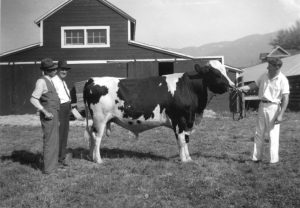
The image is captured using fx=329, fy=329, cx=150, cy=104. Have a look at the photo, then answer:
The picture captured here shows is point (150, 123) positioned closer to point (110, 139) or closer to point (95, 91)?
point (95, 91)

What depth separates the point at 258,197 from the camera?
4.68 metres

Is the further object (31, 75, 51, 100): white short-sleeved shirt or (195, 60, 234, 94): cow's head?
(195, 60, 234, 94): cow's head

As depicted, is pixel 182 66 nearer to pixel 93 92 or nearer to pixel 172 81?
pixel 172 81

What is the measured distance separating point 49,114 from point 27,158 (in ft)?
6.68

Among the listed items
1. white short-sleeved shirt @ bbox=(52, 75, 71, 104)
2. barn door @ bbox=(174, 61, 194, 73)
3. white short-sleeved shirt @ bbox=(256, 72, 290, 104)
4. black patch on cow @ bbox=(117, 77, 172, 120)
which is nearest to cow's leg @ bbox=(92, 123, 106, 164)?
black patch on cow @ bbox=(117, 77, 172, 120)

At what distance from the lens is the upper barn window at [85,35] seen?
20.0 m

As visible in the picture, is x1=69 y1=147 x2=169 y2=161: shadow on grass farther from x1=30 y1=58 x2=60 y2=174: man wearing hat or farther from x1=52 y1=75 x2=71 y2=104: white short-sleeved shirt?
x1=52 y1=75 x2=71 y2=104: white short-sleeved shirt

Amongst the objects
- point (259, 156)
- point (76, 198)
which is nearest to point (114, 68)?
point (259, 156)

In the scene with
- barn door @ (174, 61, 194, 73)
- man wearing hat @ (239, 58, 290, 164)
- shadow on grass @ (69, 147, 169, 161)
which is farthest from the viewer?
barn door @ (174, 61, 194, 73)

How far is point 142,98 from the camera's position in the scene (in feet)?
22.7

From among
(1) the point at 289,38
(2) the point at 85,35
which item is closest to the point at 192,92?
(2) the point at 85,35

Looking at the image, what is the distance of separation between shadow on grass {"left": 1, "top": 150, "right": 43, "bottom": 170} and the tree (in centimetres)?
7111

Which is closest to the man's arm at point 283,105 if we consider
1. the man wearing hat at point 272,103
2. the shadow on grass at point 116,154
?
the man wearing hat at point 272,103

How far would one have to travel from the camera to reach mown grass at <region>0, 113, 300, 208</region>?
182 inches
